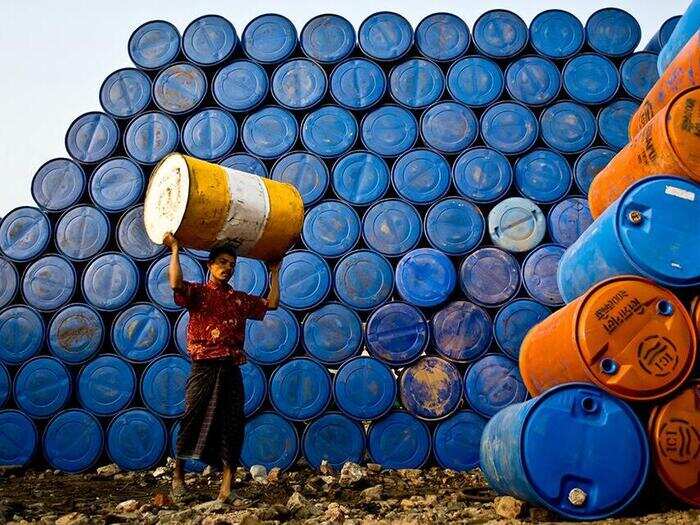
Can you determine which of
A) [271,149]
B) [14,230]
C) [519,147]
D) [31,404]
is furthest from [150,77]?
[519,147]

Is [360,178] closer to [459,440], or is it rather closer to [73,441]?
[459,440]

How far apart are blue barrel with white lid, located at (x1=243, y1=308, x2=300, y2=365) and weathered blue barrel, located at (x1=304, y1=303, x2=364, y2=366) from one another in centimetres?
12

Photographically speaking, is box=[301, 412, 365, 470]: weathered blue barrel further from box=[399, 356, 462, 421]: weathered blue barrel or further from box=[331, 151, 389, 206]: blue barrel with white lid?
box=[331, 151, 389, 206]: blue barrel with white lid

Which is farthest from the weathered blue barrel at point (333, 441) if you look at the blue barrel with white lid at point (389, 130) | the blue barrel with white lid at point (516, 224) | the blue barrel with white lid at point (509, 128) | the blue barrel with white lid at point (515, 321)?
the blue barrel with white lid at point (509, 128)

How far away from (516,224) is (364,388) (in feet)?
6.03

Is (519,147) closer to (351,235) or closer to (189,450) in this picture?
(351,235)

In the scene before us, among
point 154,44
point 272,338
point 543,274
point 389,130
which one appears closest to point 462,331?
point 543,274

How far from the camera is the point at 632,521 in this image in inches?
106

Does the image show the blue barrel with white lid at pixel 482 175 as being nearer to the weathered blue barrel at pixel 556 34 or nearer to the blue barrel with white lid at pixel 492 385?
the weathered blue barrel at pixel 556 34

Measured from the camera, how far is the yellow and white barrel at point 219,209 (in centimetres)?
346

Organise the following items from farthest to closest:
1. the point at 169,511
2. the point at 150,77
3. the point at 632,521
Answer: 1. the point at 150,77
2. the point at 169,511
3. the point at 632,521

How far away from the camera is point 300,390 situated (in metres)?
4.97

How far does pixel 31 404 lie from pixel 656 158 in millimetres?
4643

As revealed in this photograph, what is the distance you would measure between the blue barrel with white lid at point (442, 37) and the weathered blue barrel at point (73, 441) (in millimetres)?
4123
